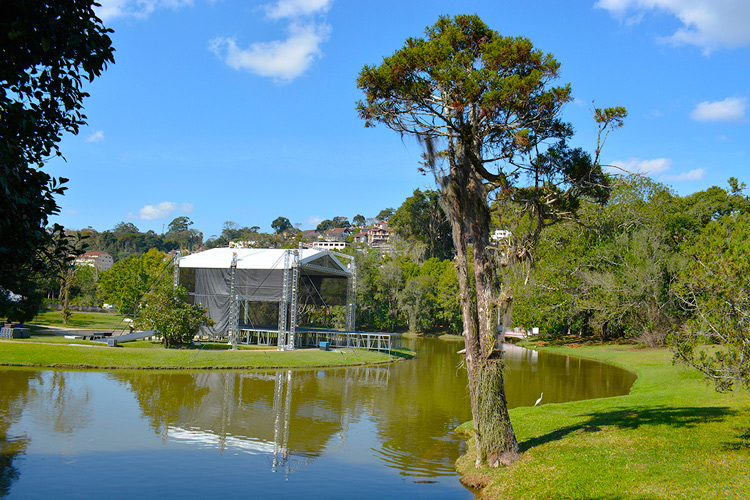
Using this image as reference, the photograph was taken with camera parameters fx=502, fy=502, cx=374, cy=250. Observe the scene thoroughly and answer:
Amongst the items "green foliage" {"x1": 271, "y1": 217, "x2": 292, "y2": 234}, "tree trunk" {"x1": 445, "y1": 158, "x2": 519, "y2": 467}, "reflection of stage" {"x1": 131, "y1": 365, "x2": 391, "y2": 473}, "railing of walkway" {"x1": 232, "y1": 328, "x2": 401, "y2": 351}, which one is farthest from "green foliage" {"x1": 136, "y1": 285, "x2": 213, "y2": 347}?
"green foliage" {"x1": 271, "y1": 217, "x2": 292, "y2": 234}

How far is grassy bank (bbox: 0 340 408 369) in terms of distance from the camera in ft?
74.4

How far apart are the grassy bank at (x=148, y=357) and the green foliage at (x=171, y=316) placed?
1287mm

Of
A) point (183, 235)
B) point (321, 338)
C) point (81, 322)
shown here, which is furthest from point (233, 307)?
point (183, 235)

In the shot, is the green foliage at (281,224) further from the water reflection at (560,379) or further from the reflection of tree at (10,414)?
the reflection of tree at (10,414)

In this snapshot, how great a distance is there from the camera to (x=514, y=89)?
33.1 ft

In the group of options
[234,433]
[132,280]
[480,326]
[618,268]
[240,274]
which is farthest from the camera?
[132,280]

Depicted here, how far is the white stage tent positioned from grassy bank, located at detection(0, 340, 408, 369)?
340 centimetres

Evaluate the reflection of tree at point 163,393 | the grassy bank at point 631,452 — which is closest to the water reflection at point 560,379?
the grassy bank at point 631,452

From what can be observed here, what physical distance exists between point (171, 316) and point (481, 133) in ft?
73.9

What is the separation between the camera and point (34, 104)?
542 cm

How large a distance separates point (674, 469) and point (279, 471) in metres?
7.51

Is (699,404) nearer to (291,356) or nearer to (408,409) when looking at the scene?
(408,409)

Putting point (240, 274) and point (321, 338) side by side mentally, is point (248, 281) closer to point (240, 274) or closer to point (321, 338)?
point (240, 274)

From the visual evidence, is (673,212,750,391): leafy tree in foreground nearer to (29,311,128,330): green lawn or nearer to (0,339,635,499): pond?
(0,339,635,499): pond
